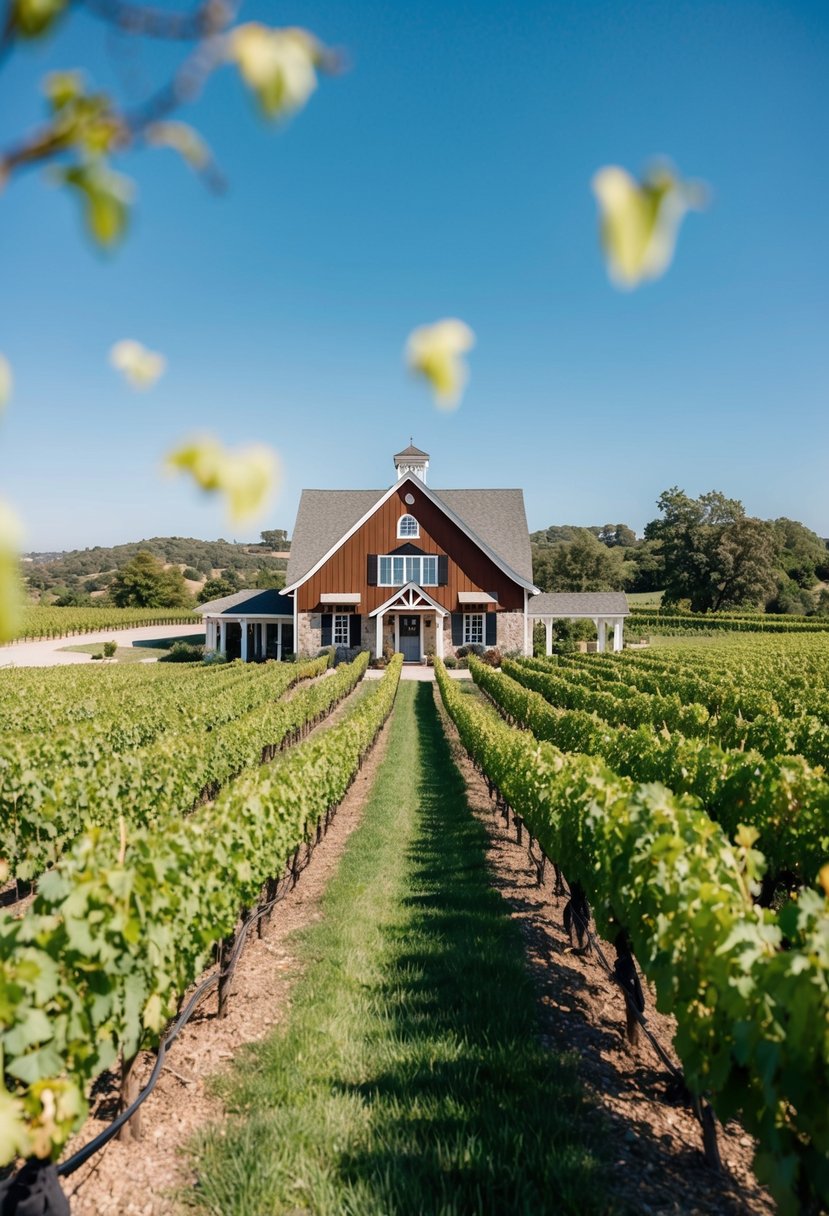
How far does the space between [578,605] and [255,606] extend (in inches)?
661

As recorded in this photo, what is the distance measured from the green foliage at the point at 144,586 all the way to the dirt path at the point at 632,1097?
257 ft

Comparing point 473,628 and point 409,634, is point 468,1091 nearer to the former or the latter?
point 473,628

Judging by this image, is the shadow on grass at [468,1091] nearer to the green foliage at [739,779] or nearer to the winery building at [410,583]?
the green foliage at [739,779]

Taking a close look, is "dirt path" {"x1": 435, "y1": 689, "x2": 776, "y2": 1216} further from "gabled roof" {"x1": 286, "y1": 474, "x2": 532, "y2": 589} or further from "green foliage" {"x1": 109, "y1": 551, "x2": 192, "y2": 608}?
"green foliage" {"x1": 109, "y1": 551, "x2": 192, "y2": 608}

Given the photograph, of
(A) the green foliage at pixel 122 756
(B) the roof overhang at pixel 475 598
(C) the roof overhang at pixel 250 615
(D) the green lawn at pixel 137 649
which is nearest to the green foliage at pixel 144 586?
(D) the green lawn at pixel 137 649

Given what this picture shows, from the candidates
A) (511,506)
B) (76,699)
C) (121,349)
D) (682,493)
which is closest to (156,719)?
(76,699)

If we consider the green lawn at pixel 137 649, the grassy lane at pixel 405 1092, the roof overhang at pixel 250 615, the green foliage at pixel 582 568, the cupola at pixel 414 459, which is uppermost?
the cupola at pixel 414 459

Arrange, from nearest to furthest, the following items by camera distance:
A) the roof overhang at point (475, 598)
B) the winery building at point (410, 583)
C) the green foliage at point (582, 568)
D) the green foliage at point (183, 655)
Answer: the roof overhang at point (475, 598), the winery building at point (410, 583), the green foliage at point (183, 655), the green foliage at point (582, 568)

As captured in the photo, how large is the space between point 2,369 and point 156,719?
592 inches

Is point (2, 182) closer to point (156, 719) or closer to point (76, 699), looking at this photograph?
point (156, 719)

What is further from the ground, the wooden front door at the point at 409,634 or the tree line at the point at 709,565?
the tree line at the point at 709,565

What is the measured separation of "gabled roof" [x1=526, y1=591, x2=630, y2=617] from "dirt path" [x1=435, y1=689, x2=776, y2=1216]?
30094 millimetres

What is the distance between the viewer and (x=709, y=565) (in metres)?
69.2

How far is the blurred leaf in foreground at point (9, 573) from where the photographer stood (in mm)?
754
